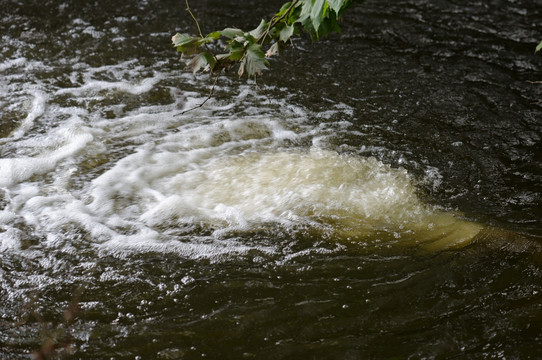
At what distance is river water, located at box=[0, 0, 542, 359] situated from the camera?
2750 millimetres

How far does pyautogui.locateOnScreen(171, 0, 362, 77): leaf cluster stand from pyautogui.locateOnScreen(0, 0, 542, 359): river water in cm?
104

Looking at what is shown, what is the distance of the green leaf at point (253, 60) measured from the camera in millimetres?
2955

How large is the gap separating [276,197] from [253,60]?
3.75 ft

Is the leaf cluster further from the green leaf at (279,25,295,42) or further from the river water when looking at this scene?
the river water

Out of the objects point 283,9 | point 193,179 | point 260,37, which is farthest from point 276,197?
point 283,9

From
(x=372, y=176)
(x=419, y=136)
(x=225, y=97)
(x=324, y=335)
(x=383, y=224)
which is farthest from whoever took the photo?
(x=225, y=97)

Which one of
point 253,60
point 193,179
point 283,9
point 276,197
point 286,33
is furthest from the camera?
point 193,179

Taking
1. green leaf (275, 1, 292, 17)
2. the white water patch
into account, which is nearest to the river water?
the white water patch

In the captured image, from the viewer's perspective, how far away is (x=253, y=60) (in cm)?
297

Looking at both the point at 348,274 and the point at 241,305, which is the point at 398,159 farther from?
the point at 241,305

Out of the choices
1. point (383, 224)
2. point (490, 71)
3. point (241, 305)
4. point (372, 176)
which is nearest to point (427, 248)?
point (383, 224)

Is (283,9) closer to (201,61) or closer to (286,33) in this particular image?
(286,33)

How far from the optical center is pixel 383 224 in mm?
3549

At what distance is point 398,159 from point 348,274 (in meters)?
1.46
